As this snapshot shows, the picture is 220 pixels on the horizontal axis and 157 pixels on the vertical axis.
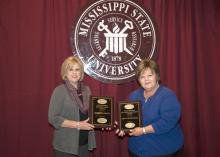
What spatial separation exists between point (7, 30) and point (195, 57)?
1.97m

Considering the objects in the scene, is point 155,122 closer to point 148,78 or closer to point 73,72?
point 148,78

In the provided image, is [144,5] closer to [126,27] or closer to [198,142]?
[126,27]

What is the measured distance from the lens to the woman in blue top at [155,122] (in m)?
2.27

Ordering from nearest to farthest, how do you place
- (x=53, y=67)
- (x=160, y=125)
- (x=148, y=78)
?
(x=160, y=125) < (x=148, y=78) < (x=53, y=67)

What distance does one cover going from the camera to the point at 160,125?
224cm

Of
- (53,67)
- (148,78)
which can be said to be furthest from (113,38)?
(148,78)

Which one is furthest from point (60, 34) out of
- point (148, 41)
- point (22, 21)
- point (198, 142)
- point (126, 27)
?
point (198, 142)

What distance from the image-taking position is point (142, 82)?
2.40 meters

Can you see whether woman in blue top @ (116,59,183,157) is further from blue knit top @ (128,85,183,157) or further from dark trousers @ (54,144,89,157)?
dark trousers @ (54,144,89,157)

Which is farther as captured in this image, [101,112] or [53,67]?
[53,67]

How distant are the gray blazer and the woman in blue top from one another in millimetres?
474

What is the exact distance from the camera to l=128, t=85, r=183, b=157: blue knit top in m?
2.26

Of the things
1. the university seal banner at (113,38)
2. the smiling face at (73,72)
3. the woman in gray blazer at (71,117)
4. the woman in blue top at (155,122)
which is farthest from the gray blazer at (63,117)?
the university seal banner at (113,38)

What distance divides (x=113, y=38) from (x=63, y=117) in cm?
102
